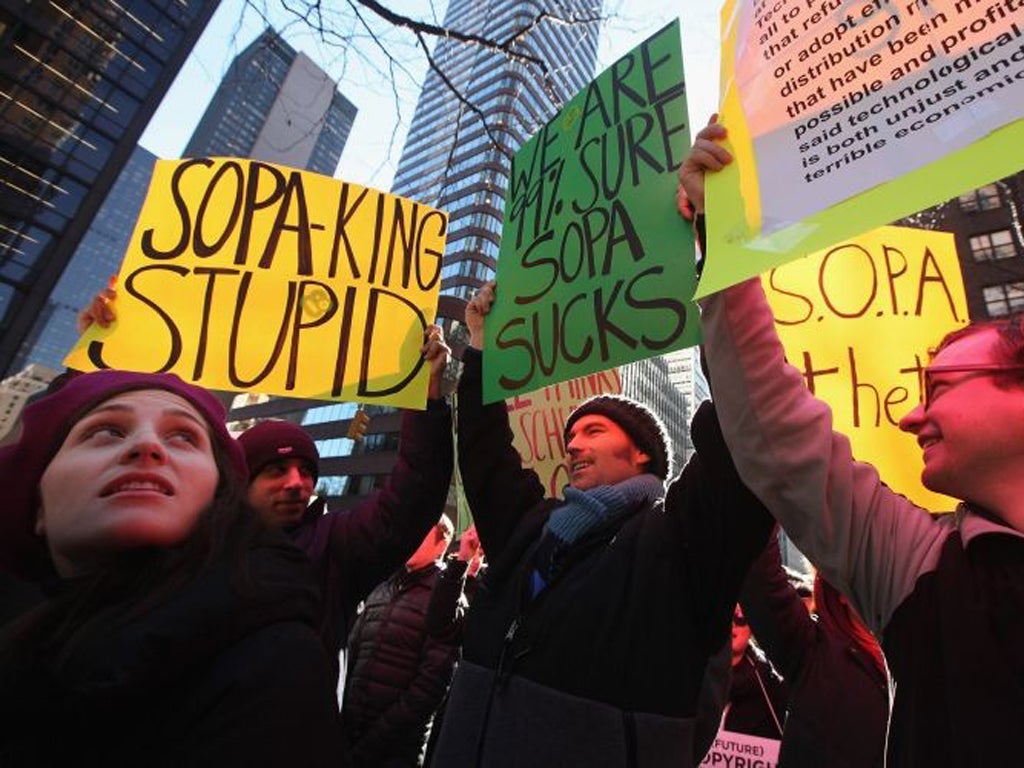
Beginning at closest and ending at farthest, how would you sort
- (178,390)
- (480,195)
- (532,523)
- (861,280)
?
(178,390) → (532,523) → (861,280) → (480,195)

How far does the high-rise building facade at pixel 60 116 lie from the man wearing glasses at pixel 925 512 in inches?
1412

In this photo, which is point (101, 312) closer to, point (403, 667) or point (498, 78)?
point (403, 667)

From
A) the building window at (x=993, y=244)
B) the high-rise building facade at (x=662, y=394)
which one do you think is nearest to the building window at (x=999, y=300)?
the building window at (x=993, y=244)

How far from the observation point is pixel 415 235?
8.57ft

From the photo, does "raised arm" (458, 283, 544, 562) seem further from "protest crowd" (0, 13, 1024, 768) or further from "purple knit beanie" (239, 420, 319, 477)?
"purple knit beanie" (239, 420, 319, 477)

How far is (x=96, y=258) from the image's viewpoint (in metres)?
135

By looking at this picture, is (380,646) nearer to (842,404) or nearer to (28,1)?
(842,404)

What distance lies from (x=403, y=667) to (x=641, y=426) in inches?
76.8

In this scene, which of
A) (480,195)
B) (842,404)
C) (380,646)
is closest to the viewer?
(842,404)

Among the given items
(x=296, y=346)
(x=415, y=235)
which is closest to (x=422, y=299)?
(x=415, y=235)

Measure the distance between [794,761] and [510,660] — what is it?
135 centimetres

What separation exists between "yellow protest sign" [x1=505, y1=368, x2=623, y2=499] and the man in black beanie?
6.30 feet

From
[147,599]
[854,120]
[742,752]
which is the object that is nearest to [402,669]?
[742,752]

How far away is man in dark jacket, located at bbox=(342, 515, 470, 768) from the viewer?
9.21 ft
